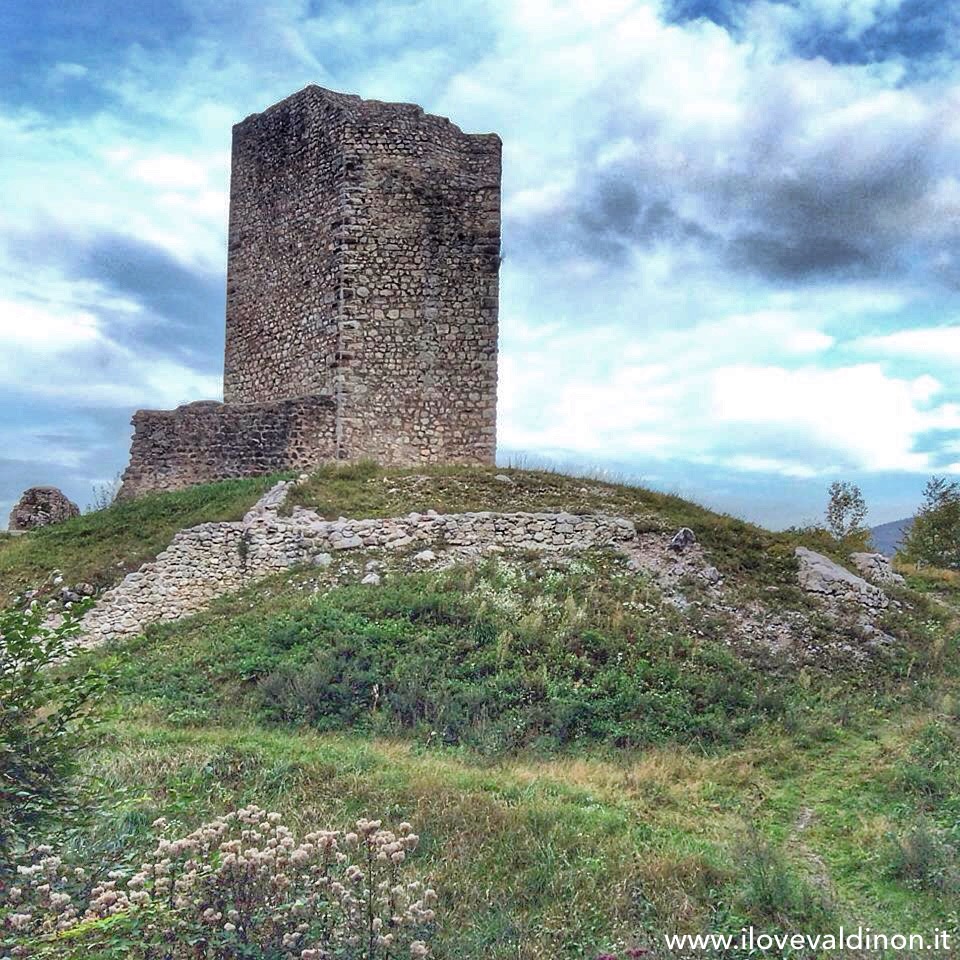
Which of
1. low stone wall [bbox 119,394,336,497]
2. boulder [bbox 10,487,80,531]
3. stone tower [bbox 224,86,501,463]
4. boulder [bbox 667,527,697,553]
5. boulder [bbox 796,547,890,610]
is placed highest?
stone tower [bbox 224,86,501,463]

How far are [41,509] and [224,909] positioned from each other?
1996 centimetres

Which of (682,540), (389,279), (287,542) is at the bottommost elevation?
(287,542)

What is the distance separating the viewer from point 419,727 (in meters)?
10.2

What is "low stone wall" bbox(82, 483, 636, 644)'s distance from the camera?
15.8 meters

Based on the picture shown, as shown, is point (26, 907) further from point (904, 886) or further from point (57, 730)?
point (904, 886)

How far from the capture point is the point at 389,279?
21375 mm

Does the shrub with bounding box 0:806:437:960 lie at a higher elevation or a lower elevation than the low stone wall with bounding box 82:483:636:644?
lower

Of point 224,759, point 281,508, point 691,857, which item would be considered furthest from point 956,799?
point 281,508

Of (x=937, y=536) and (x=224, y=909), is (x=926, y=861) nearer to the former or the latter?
→ (x=224, y=909)

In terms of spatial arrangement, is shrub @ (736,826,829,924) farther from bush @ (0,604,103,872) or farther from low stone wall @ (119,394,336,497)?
low stone wall @ (119,394,336,497)

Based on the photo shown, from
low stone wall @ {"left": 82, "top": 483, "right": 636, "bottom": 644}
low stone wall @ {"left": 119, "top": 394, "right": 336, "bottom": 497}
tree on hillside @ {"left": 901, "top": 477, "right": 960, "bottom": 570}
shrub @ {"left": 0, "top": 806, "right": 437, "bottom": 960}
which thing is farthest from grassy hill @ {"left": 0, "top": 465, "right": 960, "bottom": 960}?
tree on hillside @ {"left": 901, "top": 477, "right": 960, "bottom": 570}

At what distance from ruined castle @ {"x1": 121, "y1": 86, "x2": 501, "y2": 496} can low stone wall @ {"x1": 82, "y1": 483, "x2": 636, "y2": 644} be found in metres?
3.77

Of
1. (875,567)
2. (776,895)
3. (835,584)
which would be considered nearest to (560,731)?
(776,895)

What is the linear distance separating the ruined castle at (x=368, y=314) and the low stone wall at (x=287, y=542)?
12.4 feet
